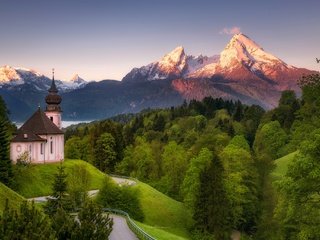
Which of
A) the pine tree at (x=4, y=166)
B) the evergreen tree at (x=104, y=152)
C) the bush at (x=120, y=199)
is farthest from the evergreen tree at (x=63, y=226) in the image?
the evergreen tree at (x=104, y=152)

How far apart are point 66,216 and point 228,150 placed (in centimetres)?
5006

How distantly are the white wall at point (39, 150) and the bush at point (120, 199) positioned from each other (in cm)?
1815

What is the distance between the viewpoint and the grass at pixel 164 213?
214 ft

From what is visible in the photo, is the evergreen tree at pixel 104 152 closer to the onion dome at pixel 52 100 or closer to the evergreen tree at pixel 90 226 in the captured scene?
the onion dome at pixel 52 100

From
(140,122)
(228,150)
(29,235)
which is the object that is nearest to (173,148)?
(228,150)

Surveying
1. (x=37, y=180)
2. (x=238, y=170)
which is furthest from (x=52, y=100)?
(x=238, y=170)

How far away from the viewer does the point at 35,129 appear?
7862cm

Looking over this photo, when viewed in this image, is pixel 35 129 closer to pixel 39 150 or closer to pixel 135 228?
pixel 39 150

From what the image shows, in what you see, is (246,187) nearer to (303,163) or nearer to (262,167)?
(262,167)

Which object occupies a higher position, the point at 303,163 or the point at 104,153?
the point at 303,163

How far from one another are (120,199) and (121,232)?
14709 millimetres

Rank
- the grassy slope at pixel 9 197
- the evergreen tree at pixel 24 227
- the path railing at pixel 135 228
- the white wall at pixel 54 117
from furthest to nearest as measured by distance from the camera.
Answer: the white wall at pixel 54 117 < the path railing at pixel 135 228 < the grassy slope at pixel 9 197 < the evergreen tree at pixel 24 227

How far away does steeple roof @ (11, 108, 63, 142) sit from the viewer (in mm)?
76000

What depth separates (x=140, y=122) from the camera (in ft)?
600
